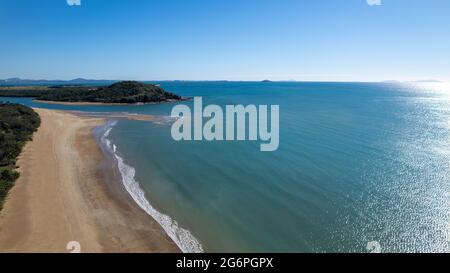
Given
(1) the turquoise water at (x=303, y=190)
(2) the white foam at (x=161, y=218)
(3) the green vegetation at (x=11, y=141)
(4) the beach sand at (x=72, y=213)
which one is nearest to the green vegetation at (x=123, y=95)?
(3) the green vegetation at (x=11, y=141)

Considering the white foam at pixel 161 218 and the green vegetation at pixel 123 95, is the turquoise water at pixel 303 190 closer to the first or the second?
the white foam at pixel 161 218

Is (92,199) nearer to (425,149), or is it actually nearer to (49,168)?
(49,168)

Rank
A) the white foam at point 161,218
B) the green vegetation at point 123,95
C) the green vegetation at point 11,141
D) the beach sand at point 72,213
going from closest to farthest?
the beach sand at point 72,213 < the white foam at point 161,218 < the green vegetation at point 11,141 < the green vegetation at point 123,95

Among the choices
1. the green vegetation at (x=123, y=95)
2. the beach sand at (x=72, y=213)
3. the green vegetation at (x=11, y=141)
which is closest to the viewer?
the beach sand at (x=72, y=213)

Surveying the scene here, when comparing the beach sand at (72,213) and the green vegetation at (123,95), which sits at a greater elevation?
the green vegetation at (123,95)

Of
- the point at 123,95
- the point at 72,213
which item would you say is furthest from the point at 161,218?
the point at 123,95
